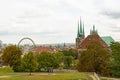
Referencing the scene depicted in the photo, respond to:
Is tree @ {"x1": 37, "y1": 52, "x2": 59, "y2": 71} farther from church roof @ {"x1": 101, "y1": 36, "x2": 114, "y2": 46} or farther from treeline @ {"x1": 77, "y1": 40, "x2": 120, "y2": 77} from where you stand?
church roof @ {"x1": 101, "y1": 36, "x2": 114, "y2": 46}

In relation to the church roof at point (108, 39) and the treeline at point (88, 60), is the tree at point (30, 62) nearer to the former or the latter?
the treeline at point (88, 60)

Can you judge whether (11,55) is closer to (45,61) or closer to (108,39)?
(45,61)

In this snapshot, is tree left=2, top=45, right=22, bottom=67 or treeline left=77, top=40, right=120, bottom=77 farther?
tree left=2, top=45, right=22, bottom=67

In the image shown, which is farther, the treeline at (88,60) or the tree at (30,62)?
the treeline at (88,60)

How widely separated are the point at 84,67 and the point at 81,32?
99.3m

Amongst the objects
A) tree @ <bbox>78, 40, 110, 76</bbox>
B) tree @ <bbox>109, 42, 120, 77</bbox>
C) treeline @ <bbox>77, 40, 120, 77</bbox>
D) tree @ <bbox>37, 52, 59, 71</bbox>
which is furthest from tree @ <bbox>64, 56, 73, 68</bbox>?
tree @ <bbox>109, 42, 120, 77</bbox>

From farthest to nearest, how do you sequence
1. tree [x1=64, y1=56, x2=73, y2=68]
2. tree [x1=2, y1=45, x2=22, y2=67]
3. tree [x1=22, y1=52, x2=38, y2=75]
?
tree [x1=64, y1=56, x2=73, y2=68]
tree [x1=2, y1=45, x2=22, y2=67]
tree [x1=22, y1=52, x2=38, y2=75]

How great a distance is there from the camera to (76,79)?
42938mm

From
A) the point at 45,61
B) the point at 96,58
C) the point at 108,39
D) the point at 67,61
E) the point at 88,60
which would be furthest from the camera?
the point at 108,39

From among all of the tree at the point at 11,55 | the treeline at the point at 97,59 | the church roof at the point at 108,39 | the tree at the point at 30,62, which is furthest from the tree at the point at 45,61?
the church roof at the point at 108,39

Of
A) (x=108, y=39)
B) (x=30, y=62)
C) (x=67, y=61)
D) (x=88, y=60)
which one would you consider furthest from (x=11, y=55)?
(x=108, y=39)

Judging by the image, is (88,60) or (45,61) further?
(45,61)

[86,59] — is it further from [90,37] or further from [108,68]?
[90,37]

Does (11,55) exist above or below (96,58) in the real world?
above
